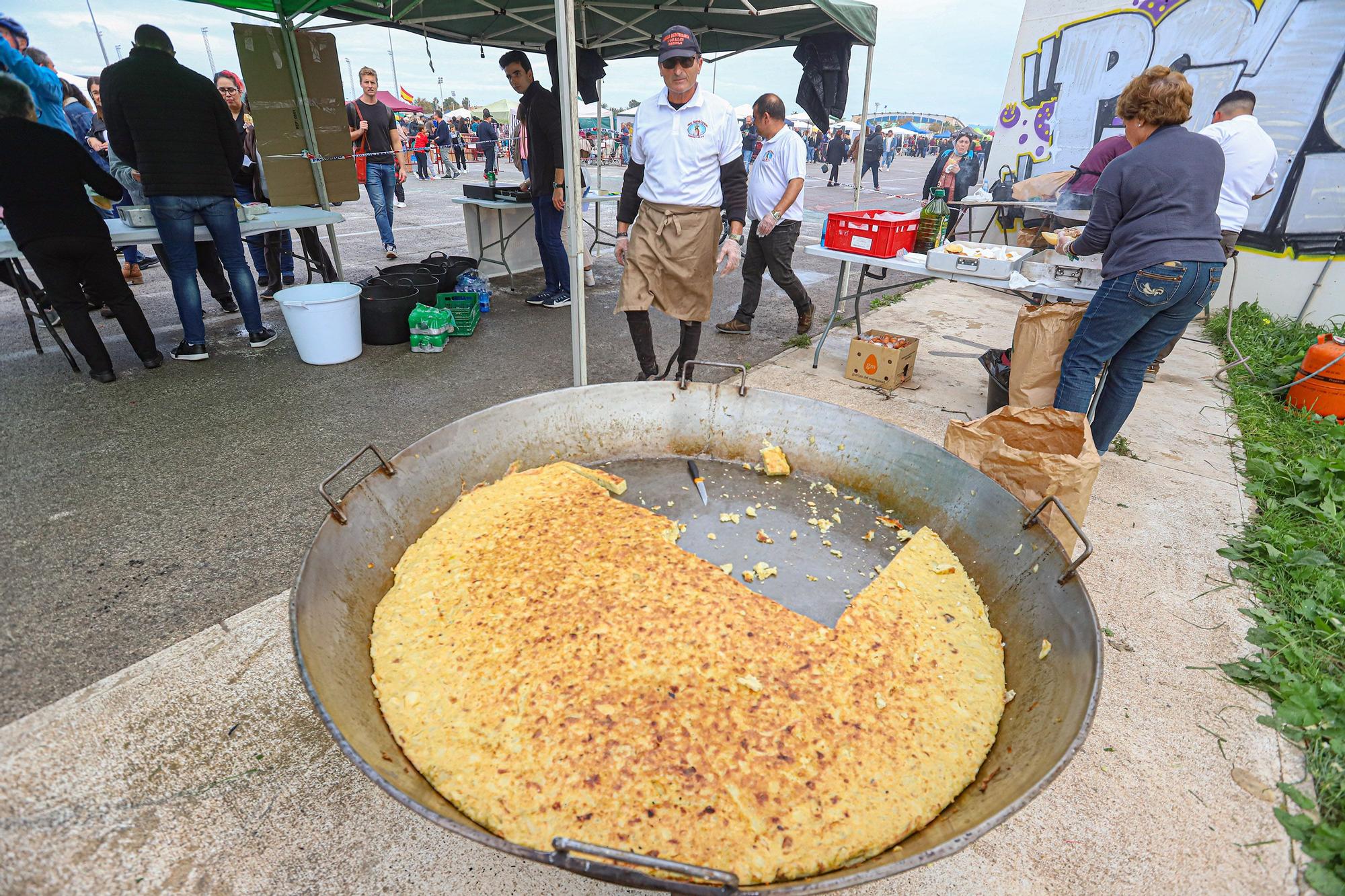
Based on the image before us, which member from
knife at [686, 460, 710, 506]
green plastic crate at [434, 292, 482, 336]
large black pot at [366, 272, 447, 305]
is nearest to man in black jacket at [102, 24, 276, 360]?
large black pot at [366, 272, 447, 305]

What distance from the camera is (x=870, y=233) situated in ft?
15.0

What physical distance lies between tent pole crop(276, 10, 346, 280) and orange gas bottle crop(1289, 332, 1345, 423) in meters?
8.52

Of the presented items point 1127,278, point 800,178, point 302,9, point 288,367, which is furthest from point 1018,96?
point 288,367

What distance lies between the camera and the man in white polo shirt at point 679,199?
142 inches

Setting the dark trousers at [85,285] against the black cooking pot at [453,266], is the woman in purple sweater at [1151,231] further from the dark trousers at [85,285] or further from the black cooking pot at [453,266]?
the dark trousers at [85,285]

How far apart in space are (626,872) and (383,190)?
890 cm

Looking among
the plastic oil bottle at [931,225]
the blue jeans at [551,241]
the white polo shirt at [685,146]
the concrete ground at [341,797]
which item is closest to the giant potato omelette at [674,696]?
the concrete ground at [341,797]

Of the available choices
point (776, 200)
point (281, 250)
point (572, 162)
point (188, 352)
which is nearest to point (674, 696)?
point (572, 162)

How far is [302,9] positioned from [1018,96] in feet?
30.8

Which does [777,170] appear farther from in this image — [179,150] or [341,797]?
[341,797]

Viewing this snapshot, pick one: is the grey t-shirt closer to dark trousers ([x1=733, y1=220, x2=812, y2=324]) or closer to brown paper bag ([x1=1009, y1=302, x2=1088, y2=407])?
brown paper bag ([x1=1009, y1=302, x2=1088, y2=407])

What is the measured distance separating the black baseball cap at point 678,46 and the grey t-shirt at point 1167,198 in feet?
7.68

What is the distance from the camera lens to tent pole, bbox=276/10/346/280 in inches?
231

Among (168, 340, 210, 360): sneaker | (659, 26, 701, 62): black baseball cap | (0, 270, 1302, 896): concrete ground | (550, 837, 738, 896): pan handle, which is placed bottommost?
(0, 270, 1302, 896): concrete ground
